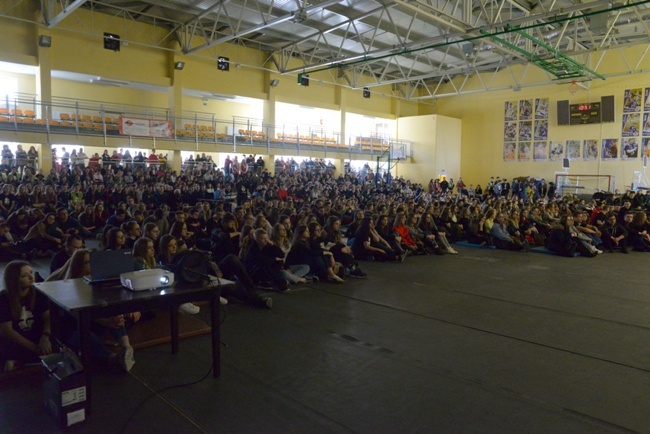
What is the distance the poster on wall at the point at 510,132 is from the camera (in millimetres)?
29156

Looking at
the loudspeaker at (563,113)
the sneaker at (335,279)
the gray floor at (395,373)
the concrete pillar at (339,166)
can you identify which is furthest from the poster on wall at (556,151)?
the sneaker at (335,279)

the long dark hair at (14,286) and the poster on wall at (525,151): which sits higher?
the poster on wall at (525,151)

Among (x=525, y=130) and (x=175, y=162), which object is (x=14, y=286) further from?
(x=525, y=130)

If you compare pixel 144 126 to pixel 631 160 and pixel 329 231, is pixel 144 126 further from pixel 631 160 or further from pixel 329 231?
pixel 631 160

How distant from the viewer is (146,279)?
3.39 meters

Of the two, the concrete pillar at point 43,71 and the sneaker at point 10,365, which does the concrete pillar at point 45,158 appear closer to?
the concrete pillar at point 43,71

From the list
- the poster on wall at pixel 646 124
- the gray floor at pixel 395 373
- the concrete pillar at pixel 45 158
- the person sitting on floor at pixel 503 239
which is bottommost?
the gray floor at pixel 395 373

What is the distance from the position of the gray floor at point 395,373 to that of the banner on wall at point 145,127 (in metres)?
15.0

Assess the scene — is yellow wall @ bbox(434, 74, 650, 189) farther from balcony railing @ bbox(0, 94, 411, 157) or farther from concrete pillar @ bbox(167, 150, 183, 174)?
concrete pillar @ bbox(167, 150, 183, 174)

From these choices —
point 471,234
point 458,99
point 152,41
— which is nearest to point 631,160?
point 458,99

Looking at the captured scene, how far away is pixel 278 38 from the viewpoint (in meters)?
23.7

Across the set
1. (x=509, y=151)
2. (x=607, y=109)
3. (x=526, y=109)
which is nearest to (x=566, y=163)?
(x=607, y=109)

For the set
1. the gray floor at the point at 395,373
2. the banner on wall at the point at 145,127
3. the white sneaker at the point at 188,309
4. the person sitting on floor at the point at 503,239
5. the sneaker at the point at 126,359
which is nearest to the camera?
the gray floor at the point at 395,373

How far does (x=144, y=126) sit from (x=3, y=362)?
55.7 ft
